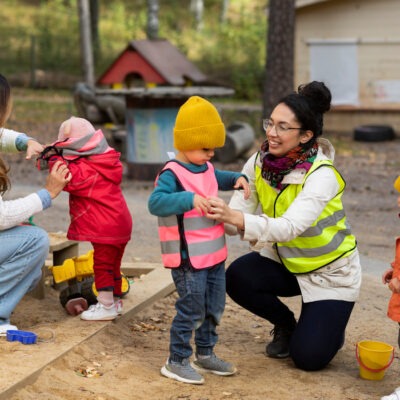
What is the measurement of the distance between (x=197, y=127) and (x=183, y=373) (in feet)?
3.68

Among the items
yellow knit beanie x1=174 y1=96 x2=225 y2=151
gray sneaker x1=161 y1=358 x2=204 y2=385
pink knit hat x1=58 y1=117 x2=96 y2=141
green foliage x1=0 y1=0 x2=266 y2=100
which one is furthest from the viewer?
green foliage x1=0 y1=0 x2=266 y2=100

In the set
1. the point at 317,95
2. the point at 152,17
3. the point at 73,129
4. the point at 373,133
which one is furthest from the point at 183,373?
the point at 152,17

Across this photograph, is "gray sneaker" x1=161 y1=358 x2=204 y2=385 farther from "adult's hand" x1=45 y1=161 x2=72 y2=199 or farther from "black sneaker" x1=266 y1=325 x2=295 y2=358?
"adult's hand" x1=45 y1=161 x2=72 y2=199

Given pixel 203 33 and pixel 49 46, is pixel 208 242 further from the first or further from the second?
pixel 203 33

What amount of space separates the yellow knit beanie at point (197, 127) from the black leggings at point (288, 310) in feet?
3.03

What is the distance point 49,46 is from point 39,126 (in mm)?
11697

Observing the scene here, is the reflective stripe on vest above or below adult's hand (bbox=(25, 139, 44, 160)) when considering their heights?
below

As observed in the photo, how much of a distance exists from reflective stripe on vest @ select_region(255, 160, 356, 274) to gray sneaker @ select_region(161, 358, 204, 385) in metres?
0.73

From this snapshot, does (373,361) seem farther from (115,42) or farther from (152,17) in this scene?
(115,42)

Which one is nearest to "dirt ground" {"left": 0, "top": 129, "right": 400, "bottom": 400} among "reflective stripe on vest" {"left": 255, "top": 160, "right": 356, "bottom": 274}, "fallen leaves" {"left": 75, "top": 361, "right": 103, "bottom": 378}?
"fallen leaves" {"left": 75, "top": 361, "right": 103, "bottom": 378}

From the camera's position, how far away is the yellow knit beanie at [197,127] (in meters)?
3.85

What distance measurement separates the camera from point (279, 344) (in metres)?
4.53

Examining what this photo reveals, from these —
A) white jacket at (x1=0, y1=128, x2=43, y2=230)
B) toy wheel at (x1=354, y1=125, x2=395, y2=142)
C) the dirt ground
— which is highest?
white jacket at (x1=0, y1=128, x2=43, y2=230)

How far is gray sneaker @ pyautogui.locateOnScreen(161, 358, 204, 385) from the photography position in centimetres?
401
